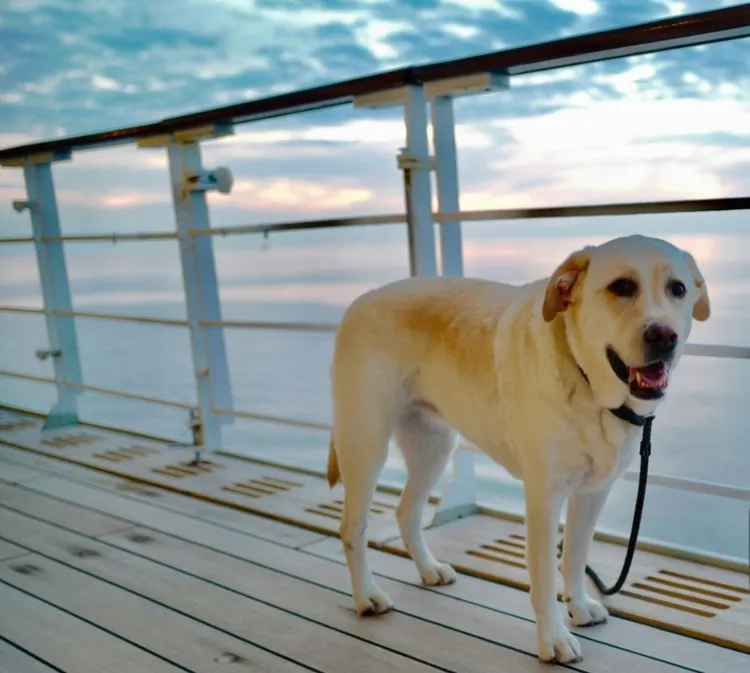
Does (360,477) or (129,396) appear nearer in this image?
(360,477)

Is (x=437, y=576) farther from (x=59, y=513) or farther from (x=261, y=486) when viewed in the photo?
(x=59, y=513)

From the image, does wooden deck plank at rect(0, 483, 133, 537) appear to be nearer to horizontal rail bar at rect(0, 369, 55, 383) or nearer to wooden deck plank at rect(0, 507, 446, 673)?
wooden deck plank at rect(0, 507, 446, 673)

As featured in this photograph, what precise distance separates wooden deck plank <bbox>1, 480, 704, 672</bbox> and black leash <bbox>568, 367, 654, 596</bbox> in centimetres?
17

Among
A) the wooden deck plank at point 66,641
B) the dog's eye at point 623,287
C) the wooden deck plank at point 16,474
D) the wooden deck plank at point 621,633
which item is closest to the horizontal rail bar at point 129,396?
the wooden deck plank at point 16,474

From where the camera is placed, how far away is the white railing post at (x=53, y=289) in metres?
3.61

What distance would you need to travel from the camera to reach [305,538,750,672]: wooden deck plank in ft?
5.00

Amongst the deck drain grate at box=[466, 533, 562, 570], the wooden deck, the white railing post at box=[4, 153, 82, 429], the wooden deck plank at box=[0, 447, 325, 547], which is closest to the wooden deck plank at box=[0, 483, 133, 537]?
the wooden deck

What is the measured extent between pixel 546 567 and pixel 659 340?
523 millimetres

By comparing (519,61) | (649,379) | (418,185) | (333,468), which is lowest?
(333,468)

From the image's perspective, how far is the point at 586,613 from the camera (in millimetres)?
1678

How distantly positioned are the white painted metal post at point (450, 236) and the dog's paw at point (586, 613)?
66cm

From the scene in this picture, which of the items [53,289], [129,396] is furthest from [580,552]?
[53,289]

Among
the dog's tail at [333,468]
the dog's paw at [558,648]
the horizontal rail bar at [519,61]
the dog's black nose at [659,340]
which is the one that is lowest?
the dog's paw at [558,648]

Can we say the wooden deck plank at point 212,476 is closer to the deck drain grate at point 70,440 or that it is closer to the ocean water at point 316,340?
the deck drain grate at point 70,440
